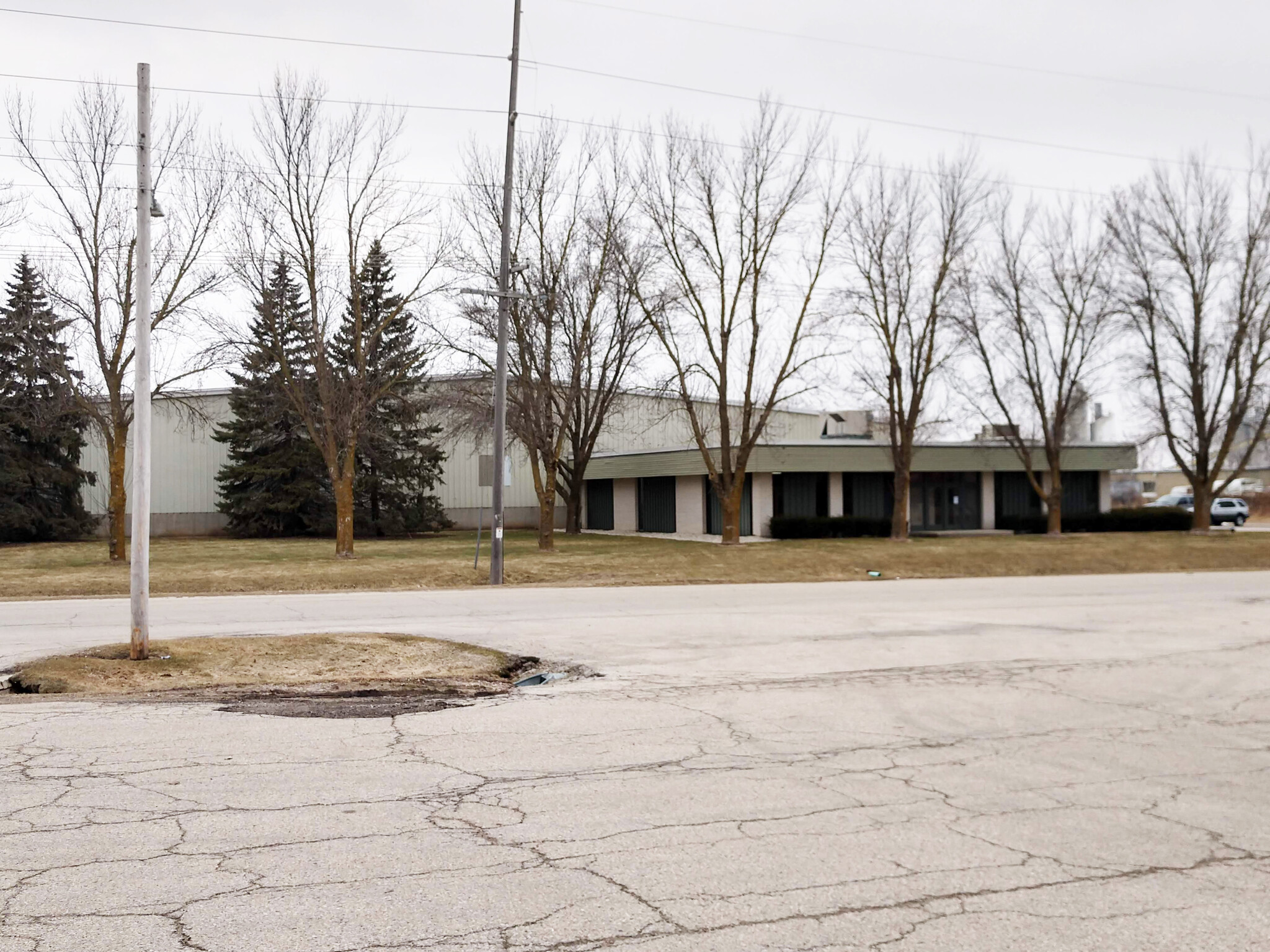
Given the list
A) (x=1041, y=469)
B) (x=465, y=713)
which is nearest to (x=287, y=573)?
(x=465, y=713)

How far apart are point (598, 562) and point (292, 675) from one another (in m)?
20.2

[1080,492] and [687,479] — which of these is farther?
[1080,492]

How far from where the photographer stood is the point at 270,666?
11.8 metres

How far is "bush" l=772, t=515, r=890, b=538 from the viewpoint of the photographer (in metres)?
45.3

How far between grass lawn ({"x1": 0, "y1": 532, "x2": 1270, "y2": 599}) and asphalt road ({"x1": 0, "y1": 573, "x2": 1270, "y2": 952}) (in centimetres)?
1449

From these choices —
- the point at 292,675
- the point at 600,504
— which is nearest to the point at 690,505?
the point at 600,504

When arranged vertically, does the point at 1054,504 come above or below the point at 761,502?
below

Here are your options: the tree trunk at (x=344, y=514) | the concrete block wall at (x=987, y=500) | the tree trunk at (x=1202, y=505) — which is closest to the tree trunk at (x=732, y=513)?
the tree trunk at (x=344, y=514)

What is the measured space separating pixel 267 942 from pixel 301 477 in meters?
48.0

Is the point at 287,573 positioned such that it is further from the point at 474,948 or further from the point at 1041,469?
the point at 1041,469

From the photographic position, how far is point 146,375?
1185cm

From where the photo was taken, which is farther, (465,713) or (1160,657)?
(1160,657)

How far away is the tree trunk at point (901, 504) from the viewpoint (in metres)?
42.1

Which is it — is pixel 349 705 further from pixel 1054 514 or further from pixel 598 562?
pixel 1054 514
